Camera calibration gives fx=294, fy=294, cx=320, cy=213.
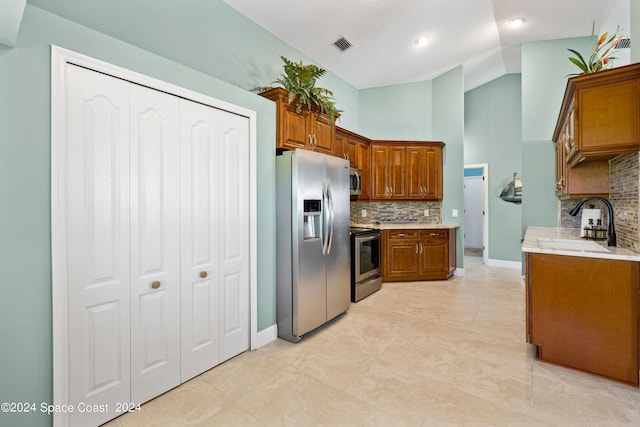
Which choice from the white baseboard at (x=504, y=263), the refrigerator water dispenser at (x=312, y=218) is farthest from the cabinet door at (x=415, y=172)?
the refrigerator water dispenser at (x=312, y=218)

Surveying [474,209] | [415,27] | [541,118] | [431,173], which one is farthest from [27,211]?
[474,209]

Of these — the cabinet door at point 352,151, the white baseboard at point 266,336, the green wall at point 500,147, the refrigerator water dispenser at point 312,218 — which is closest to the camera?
the white baseboard at point 266,336

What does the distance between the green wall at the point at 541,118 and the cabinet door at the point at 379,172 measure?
7.15 ft

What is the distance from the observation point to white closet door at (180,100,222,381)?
2146 mm

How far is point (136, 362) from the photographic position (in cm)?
189

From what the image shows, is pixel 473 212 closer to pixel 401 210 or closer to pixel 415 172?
pixel 401 210

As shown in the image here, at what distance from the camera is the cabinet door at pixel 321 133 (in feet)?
11.0

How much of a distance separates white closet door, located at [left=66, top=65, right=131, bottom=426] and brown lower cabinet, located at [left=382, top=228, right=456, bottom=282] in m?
3.80

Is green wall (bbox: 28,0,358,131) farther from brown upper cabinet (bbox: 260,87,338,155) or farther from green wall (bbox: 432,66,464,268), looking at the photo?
green wall (bbox: 432,66,464,268)

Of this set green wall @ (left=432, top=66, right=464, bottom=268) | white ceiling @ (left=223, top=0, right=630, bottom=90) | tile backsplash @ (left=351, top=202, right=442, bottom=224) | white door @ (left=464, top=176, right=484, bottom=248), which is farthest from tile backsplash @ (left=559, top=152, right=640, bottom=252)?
white door @ (left=464, top=176, right=484, bottom=248)

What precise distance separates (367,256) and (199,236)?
263 cm

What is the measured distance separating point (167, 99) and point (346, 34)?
2756mm

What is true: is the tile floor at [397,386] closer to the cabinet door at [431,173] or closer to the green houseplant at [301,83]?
the green houseplant at [301,83]

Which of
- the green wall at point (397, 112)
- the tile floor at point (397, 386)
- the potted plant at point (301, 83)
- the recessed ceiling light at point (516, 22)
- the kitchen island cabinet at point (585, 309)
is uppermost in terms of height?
the recessed ceiling light at point (516, 22)
